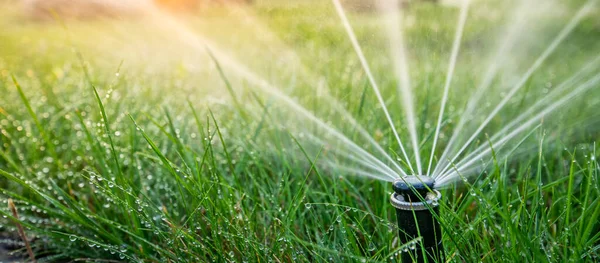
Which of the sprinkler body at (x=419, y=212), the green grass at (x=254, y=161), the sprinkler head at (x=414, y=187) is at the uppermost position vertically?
the sprinkler head at (x=414, y=187)

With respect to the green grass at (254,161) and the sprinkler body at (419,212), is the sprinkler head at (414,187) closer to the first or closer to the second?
the sprinkler body at (419,212)

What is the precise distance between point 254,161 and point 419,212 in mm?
652

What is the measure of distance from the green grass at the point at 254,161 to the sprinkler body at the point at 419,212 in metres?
0.05

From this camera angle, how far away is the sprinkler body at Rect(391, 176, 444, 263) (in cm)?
85

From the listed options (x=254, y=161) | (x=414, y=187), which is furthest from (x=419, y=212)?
(x=254, y=161)

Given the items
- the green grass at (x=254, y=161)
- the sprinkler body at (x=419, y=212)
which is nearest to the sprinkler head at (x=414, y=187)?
the sprinkler body at (x=419, y=212)

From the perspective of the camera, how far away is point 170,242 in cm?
115

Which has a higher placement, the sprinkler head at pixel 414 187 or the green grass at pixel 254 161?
the sprinkler head at pixel 414 187

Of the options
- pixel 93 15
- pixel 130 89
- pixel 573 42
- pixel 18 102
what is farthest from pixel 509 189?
pixel 93 15

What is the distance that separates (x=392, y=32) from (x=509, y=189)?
8.25 feet

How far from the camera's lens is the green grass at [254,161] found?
3.69 ft

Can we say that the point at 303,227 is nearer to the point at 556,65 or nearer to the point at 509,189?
the point at 509,189

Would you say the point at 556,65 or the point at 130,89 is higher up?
the point at 556,65

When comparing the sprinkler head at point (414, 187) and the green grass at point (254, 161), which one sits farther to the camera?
the green grass at point (254, 161)
